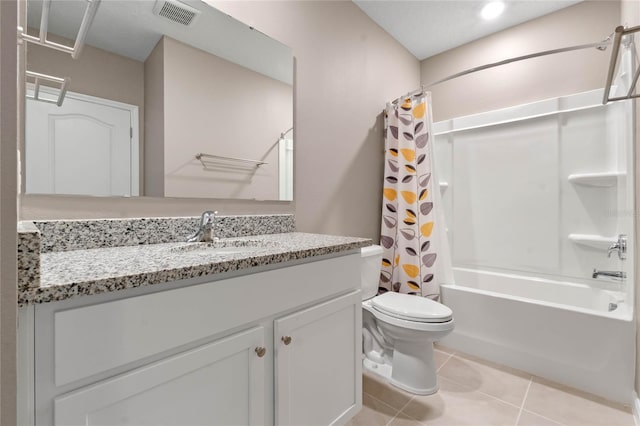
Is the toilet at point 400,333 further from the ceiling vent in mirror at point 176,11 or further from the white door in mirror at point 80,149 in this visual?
the ceiling vent in mirror at point 176,11

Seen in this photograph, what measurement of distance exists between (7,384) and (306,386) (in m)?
0.91

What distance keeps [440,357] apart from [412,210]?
1.05 meters

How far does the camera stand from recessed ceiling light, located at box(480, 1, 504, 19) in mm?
2168

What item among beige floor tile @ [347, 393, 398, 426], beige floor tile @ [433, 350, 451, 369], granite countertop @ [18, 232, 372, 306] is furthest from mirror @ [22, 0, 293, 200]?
beige floor tile @ [433, 350, 451, 369]

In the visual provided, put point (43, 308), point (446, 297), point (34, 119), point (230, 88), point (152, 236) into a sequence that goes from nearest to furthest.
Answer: point (43, 308) < point (34, 119) < point (152, 236) < point (230, 88) < point (446, 297)

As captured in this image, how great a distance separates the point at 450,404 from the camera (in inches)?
62.4

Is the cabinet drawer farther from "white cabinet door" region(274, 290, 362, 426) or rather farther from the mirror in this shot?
the mirror

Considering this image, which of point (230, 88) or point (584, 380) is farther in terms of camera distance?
point (584, 380)

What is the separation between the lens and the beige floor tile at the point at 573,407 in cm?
145

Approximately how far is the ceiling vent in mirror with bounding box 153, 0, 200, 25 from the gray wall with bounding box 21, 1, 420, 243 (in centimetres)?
19

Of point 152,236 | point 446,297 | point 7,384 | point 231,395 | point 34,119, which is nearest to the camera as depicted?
point 7,384

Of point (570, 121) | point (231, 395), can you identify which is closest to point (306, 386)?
point (231, 395)

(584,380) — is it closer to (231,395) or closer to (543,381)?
(543,381)

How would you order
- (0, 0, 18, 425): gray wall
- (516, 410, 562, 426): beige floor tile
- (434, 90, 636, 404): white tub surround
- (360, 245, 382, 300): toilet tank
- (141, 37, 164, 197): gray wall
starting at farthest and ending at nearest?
(360, 245, 382, 300): toilet tank, (434, 90, 636, 404): white tub surround, (516, 410, 562, 426): beige floor tile, (141, 37, 164, 197): gray wall, (0, 0, 18, 425): gray wall
